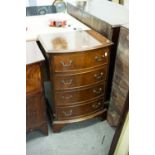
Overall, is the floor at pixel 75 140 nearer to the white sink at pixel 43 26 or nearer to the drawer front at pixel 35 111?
the drawer front at pixel 35 111

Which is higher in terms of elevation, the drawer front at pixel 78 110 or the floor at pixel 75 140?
the drawer front at pixel 78 110

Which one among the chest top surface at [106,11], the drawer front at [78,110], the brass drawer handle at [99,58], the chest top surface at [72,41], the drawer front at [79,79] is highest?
the chest top surface at [106,11]

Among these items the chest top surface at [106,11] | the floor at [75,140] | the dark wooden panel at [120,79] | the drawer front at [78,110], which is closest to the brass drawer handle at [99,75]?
the dark wooden panel at [120,79]

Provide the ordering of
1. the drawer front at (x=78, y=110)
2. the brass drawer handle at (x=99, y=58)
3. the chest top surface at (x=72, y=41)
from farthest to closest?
the drawer front at (x=78, y=110), the brass drawer handle at (x=99, y=58), the chest top surface at (x=72, y=41)

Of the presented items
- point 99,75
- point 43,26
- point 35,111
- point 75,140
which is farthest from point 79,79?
point 43,26

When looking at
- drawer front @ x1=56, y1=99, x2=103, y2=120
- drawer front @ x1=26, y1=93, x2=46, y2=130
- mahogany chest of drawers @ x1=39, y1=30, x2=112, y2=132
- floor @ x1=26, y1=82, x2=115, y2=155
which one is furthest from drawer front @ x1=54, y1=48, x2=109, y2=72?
floor @ x1=26, y1=82, x2=115, y2=155

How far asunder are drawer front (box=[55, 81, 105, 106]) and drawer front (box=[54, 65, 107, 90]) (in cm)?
6

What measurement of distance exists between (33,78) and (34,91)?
11 cm

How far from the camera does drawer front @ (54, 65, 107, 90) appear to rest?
1424mm

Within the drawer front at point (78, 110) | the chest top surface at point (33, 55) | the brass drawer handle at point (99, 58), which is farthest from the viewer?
the drawer front at point (78, 110)

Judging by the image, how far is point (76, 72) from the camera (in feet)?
4.66

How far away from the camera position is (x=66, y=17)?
214cm

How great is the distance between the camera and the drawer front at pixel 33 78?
4.13ft
